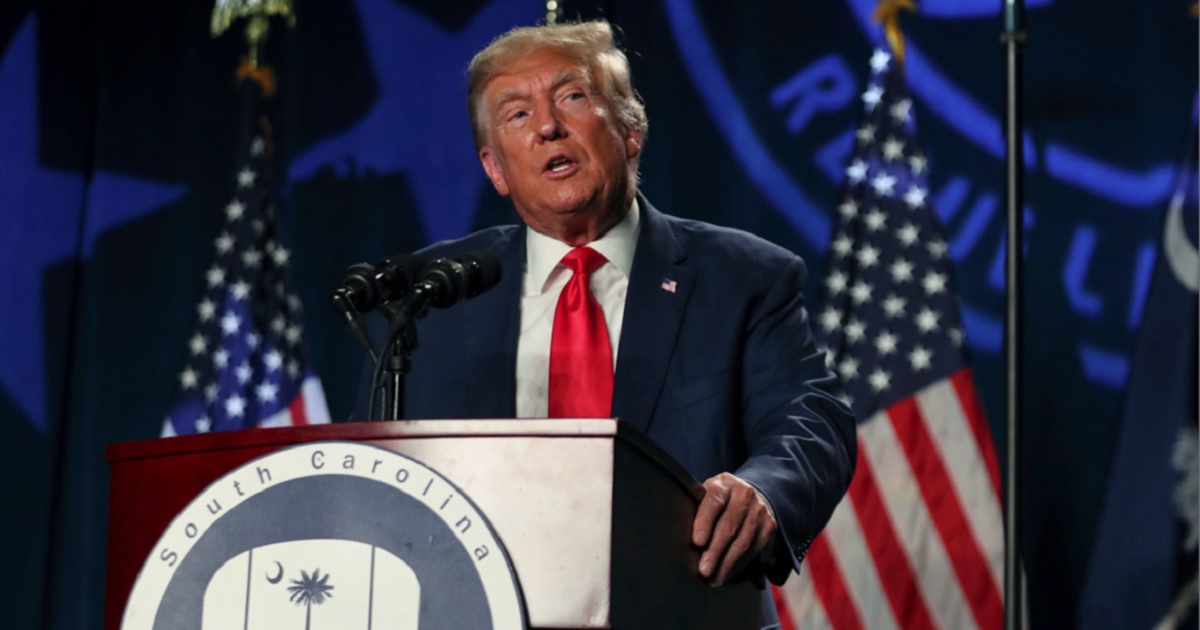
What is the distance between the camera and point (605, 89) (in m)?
2.31

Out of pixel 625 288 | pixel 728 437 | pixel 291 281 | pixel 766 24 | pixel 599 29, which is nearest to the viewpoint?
pixel 728 437

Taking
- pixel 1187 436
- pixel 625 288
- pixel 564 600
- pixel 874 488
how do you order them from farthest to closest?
pixel 874 488, pixel 1187 436, pixel 625 288, pixel 564 600

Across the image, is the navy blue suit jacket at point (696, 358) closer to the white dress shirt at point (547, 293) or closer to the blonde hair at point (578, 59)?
the white dress shirt at point (547, 293)

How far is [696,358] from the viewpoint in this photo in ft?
6.81

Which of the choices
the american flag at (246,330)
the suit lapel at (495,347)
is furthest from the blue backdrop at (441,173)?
the suit lapel at (495,347)

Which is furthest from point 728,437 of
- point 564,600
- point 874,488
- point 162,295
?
point 162,295

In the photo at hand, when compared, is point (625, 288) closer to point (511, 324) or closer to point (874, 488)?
point (511, 324)

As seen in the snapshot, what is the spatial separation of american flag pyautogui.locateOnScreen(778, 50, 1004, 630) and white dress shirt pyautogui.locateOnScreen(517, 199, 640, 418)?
5.01 feet

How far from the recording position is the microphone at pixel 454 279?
164 centimetres

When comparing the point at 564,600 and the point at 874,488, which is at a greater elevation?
the point at 874,488

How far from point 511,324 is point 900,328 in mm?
1807

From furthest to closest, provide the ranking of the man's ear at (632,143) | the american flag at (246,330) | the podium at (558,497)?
the american flag at (246,330), the man's ear at (632,143), the podium at (558,497)

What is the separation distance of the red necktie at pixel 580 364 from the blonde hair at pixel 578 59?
1.29ft

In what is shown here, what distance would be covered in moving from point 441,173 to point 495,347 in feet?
7.60
